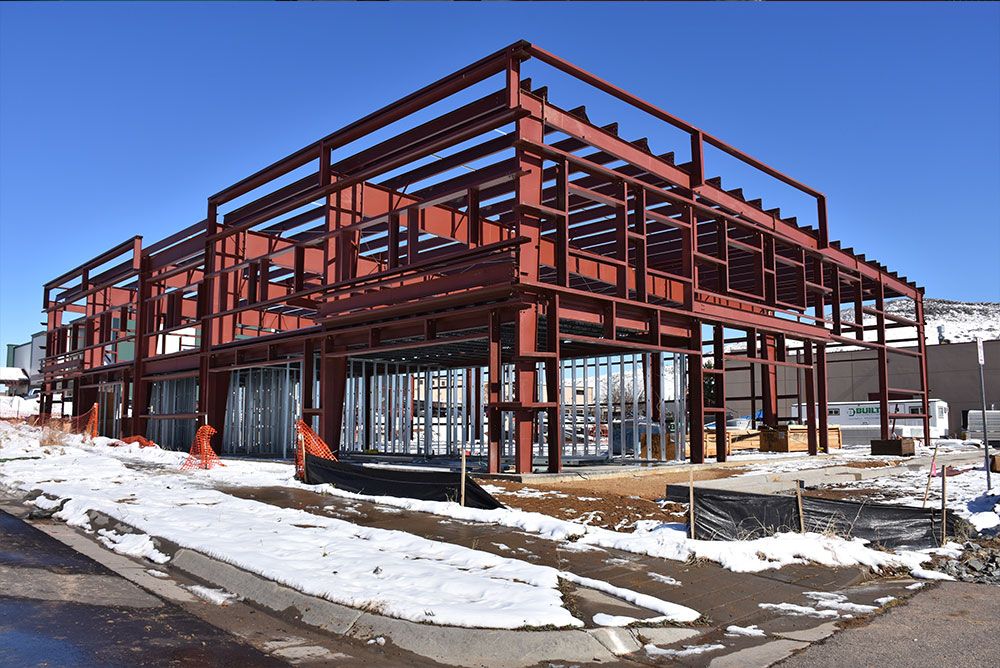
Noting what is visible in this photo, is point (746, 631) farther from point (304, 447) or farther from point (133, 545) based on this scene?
point (304, 447)

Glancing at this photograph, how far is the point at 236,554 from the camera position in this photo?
838 centimetres

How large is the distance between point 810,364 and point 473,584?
20.0 meters

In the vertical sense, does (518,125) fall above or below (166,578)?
above

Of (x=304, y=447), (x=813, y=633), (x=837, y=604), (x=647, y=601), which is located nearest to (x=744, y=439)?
(x=304, y=447)

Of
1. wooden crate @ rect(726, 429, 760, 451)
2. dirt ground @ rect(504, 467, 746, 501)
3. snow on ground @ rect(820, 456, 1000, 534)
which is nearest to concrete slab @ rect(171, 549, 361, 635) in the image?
dirt ground @ rect(504, 467, 746, 501)

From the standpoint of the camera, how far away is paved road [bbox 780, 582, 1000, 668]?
546 cm

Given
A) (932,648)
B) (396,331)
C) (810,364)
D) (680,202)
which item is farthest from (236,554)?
(810,364)

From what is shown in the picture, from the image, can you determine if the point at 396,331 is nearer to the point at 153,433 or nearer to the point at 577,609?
the point at 577,609

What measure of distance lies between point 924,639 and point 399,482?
823 centimetres

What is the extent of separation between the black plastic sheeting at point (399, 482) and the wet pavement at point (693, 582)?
1.00 metres

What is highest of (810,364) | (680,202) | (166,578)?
(680,202)

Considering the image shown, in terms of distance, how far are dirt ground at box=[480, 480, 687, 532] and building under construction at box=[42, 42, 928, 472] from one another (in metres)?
1.81

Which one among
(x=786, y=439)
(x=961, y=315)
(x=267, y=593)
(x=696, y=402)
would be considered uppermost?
(x=961, y=315)

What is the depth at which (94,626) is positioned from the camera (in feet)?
20.3
